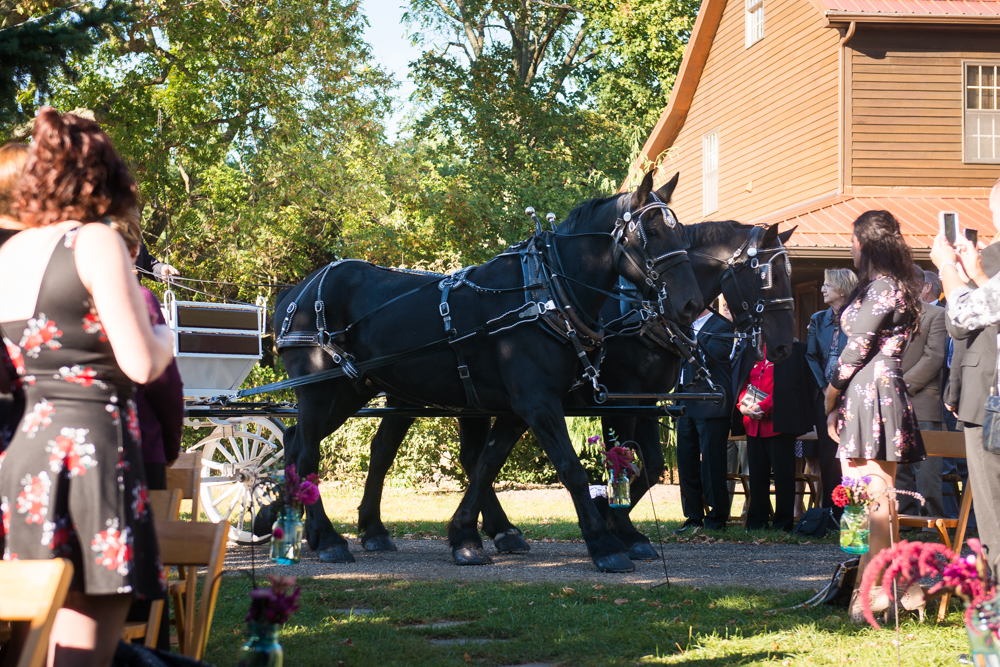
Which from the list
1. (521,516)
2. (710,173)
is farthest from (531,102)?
(521,516)

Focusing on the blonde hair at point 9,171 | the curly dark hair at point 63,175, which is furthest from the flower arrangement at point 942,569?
the blonde hair at point 9,171

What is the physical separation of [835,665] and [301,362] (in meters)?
5.12

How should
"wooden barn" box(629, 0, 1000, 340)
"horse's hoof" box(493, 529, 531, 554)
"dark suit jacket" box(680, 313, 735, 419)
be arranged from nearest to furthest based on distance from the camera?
"horse's hoof" box(493, 529, 531, 554), "dark suit jacket" box(680, 313, 735, 419), "wooden barn" box(629, 0, 1000, 340)

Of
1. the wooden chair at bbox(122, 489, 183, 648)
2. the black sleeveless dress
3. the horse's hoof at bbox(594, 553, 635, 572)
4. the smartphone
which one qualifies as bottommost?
the horse's hoof at bbox(594, 553, 635, 572)

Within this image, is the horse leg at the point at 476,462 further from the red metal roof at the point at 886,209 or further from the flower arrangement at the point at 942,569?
the red metal roof at the point at 886,209

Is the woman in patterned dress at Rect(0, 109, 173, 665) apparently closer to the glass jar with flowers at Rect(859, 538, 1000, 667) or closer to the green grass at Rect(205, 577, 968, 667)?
the green grass at Rect(205, 577, 968, 667)

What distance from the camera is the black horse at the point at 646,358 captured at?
787 centimetres

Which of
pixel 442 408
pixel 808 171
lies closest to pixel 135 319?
pixel 442 408

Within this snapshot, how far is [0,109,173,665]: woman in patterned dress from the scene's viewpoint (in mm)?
2529

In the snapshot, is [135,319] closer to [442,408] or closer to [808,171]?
[442,408]

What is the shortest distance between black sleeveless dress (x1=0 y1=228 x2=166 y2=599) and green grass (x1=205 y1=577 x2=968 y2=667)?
2143 mm

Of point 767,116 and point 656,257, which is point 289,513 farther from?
point 767,116

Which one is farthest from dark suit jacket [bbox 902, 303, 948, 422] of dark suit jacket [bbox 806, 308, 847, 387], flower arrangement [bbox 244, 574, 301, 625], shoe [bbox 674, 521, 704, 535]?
flower arrangement [bbox 244, 574, 301, 625]

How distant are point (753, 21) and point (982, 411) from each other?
696 inches
